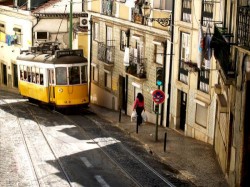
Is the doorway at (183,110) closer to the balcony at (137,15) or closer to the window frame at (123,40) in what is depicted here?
the balcony at (137,15)

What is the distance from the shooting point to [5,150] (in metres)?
22.1

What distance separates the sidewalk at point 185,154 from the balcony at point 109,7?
8.06 meters

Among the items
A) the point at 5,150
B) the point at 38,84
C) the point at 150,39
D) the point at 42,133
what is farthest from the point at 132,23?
the point at 5,150

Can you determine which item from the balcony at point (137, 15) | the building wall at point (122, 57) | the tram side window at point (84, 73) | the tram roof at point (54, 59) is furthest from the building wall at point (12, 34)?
the balcony at point (137, 15)

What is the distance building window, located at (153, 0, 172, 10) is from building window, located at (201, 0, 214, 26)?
407 centimetres

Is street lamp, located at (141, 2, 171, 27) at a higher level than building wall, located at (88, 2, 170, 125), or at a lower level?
higher

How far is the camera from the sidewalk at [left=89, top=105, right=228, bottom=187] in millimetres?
18906

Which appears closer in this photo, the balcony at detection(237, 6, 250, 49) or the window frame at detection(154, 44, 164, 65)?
the balcony at detection(237, 6, 250, 49)

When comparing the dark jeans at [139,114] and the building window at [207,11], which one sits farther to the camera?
the dark jeans at [139,114]

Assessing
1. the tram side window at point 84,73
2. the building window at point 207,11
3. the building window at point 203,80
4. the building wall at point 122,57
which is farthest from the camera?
the tram side window at point 84,73

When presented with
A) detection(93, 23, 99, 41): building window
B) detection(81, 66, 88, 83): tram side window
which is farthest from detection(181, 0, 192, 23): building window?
detection(93, 23, 99, 41): building window

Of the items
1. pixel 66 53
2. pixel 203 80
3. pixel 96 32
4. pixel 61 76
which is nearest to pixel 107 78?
pixel 96 32

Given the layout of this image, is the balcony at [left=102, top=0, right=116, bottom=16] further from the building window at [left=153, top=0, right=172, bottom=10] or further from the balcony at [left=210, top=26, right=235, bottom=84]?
the balcony at [left=210, top=26, right=235, bottom=84]

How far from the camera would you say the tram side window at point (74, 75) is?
103 ft
